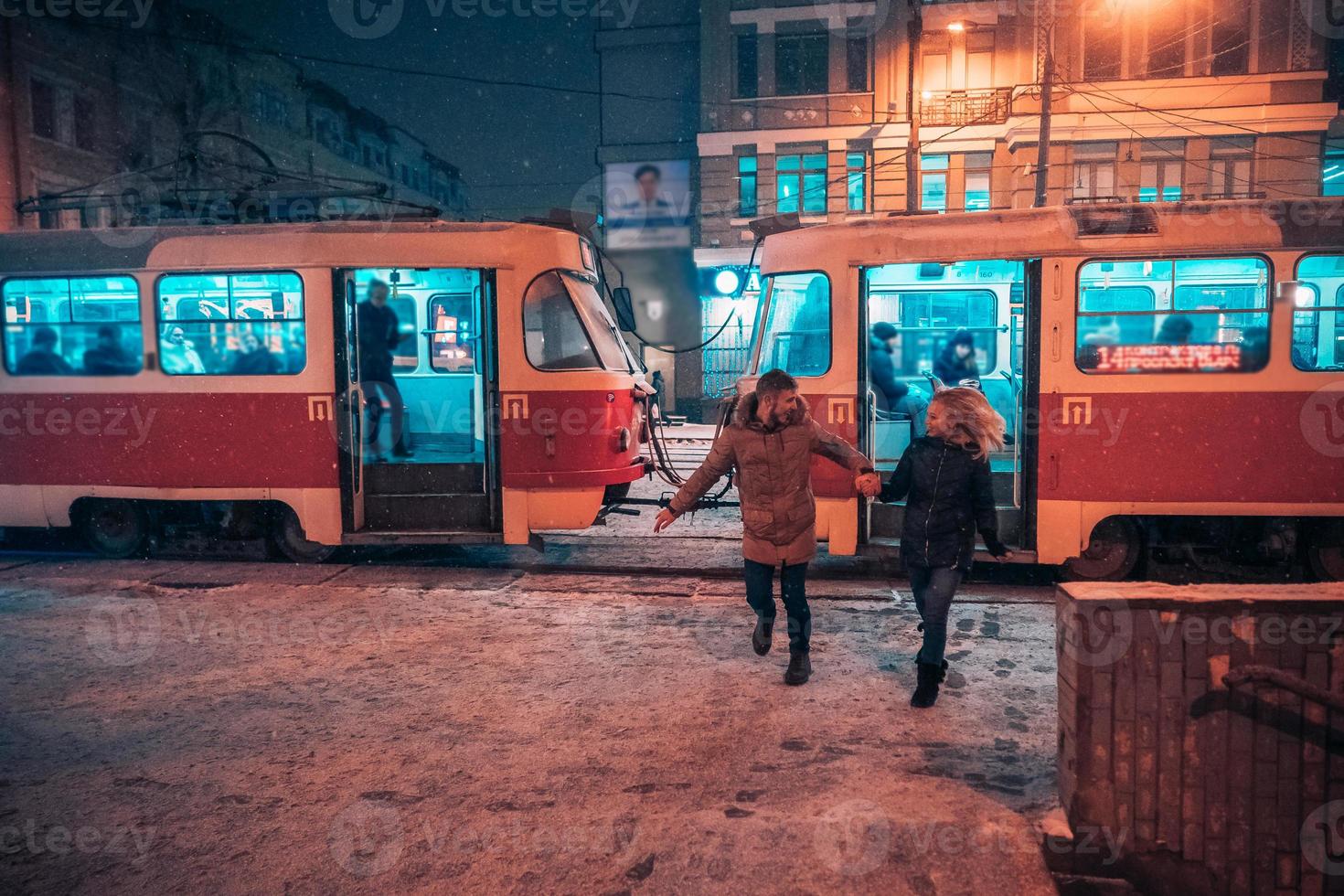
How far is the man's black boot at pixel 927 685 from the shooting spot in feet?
16.4

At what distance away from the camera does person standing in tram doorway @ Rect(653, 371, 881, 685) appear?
5.26 meters

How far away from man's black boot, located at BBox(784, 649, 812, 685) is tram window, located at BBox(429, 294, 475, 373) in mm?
6555

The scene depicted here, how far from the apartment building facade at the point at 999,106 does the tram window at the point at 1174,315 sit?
18.1 m

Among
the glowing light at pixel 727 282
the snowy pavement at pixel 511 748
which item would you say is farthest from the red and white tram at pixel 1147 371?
the glowing light at pixel 727 282

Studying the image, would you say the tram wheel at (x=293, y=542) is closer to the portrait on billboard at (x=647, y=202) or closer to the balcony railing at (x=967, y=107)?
the portrait on billboard at (x=647, y=202)

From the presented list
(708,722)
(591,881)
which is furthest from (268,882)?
(708,722)

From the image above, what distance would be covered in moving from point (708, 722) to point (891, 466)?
518 centimetres

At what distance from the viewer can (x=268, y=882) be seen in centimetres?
336

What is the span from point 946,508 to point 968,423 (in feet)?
1.62

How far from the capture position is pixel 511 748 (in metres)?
4.53

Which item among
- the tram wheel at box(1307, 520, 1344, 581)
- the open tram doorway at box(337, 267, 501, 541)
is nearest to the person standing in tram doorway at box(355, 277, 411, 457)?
the open tram doorway at box(337, 267, 501, 541)

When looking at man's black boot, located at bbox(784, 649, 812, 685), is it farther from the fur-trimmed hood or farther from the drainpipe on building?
the drainpipe on building

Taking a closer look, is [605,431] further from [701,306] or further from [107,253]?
[701,306]

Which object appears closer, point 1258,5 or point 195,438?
point 195,438
